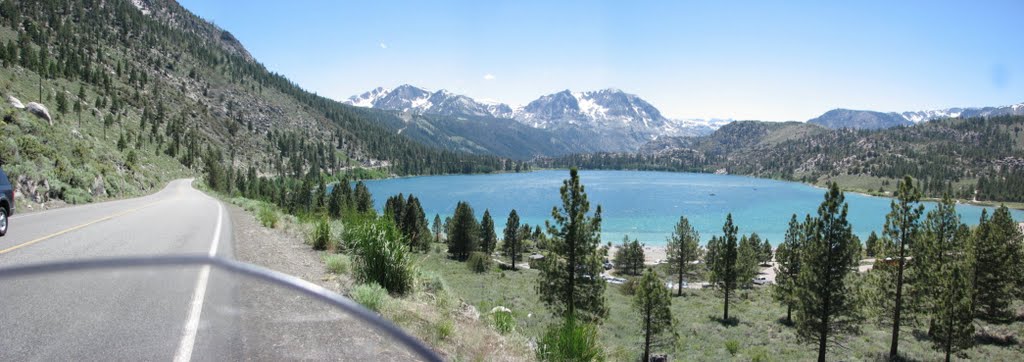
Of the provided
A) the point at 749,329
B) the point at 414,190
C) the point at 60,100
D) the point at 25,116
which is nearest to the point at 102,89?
the point at 60,100

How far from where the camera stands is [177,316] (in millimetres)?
3768

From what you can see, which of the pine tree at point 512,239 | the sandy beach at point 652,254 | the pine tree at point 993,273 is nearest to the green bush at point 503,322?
the pine tree at point 993,273

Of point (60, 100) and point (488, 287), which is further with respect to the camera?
point (60, 100)

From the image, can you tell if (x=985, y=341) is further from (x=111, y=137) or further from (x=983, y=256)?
(x=111, y=137)

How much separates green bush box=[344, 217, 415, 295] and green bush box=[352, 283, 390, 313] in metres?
1.16

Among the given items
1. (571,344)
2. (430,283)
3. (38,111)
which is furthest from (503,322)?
(38,111)

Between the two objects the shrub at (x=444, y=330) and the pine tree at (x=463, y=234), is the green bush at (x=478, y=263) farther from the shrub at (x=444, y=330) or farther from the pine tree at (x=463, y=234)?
the shrub at (x=444, y=330)

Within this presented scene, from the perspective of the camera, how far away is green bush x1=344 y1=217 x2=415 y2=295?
30.0ft

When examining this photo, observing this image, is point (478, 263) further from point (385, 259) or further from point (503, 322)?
point (385, 259)

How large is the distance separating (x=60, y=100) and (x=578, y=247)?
96411 millimetres

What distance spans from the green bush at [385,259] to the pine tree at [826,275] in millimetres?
29808

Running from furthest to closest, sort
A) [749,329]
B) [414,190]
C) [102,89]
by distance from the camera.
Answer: [414,190]
[102,89]
[749,329]

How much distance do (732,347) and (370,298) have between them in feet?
116

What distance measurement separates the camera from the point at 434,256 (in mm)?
76062
